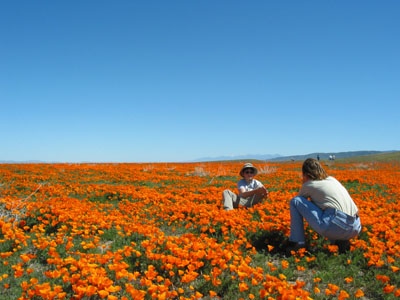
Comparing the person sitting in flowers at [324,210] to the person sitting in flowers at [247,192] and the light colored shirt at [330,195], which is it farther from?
the person sitting in flowers at [247,192]

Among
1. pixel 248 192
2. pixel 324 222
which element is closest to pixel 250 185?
pixel 248 192

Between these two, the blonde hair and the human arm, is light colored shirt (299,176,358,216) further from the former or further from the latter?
the human arm

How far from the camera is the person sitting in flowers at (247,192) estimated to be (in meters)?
7.57

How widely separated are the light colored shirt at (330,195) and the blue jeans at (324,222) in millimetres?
96

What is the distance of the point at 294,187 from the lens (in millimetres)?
12180

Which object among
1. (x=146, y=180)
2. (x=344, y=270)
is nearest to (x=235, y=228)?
(x=344, y=270)

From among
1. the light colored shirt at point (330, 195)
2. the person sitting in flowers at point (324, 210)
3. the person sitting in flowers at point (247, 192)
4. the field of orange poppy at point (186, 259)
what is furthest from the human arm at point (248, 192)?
the light colored shirt at point (330, 195)

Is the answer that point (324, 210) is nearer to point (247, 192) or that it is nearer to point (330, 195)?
point (330, 195)

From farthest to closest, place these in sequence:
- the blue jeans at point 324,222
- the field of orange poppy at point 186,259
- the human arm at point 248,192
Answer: the human arm at point 248,192 < the blue jeans at point 324,222 < the field of orange poppy at point 186,259

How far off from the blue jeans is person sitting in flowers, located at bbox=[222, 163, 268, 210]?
2673 millimetres

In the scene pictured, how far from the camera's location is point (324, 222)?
4.53 m

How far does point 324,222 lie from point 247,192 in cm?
309

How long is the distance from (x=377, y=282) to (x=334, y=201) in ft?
4.23

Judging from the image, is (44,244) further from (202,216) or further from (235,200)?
(235,200)
